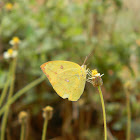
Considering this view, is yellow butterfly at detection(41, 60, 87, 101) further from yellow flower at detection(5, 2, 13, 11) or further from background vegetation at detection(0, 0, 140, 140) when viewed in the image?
yellow flower at detection(5, 2, 13, 11)

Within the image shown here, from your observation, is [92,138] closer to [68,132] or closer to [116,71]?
[68,132]

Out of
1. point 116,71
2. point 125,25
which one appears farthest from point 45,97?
point 125,25

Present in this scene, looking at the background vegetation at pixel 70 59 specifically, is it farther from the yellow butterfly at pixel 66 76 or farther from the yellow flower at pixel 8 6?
the yellow butterfly at pixel 66 76

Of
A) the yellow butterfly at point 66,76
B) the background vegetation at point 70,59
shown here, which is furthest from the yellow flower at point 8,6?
the yellow butterfly at point 66,76

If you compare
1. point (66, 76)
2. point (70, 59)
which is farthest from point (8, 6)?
point (66, 76)

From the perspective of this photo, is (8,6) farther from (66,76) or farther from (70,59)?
(66,76)
